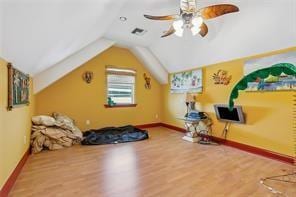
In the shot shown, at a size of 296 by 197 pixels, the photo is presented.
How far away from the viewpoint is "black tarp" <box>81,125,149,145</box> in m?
4.18

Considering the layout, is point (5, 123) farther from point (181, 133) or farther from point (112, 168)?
point (181, 133)

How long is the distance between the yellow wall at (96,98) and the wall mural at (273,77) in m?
3.37

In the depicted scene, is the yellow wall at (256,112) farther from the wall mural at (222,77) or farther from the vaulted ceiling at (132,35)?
the vaulted ceiling at (132,35)

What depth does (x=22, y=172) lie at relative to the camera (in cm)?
259

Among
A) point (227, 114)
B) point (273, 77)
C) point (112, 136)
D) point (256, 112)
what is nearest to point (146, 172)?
point (112, 136)

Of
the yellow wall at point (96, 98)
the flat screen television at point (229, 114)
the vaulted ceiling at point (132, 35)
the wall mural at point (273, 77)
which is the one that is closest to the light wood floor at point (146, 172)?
the flat screen television at point (229, 114)

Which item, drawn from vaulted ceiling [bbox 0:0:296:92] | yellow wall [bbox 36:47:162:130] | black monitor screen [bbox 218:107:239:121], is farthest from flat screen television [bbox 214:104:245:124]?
yellow wall [bbox 36:47:162:130]

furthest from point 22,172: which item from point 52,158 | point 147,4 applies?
point 147,4

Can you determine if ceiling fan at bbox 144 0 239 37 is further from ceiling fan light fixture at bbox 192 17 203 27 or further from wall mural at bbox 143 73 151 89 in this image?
wall mural at bbox 143 73 151 89

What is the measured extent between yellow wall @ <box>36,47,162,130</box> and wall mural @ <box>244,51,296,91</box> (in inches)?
133

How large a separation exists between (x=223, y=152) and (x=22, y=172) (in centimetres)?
349

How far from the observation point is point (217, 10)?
7.52ft

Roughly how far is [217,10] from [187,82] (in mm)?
3071

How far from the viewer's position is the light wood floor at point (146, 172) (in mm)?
2117
